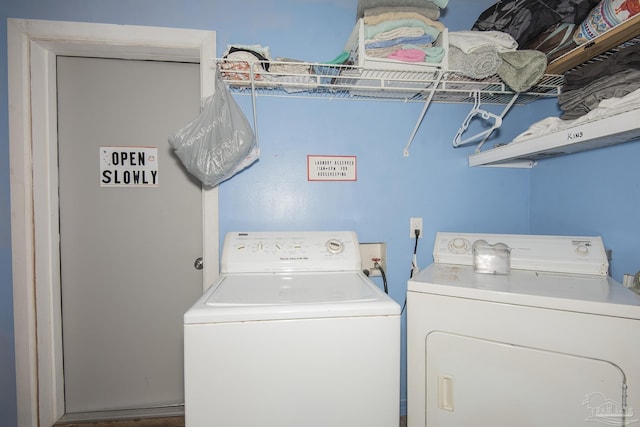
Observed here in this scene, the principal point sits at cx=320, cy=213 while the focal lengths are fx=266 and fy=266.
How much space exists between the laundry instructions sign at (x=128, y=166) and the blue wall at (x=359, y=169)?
410 millimetres

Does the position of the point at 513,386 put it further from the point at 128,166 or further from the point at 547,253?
the point at 128,166

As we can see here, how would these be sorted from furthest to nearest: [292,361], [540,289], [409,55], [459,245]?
[459,245] → [409,55] → [540,289] → [292,361]

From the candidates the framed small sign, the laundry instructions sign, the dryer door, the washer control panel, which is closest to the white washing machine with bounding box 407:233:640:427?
the dryer door

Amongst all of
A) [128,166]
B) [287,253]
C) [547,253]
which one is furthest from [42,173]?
[547,253]

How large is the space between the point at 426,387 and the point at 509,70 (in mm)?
1443

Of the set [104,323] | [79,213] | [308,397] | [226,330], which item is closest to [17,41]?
[79,213]

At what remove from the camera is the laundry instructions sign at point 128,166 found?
5.24ft

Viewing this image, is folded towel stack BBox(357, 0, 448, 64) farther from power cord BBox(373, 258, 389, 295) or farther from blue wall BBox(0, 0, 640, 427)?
power cord BBox(373, 258, 389, 295)

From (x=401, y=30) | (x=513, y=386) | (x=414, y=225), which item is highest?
(x=401, y=30)

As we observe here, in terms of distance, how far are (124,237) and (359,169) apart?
1477mm

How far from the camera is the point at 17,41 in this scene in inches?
53.4

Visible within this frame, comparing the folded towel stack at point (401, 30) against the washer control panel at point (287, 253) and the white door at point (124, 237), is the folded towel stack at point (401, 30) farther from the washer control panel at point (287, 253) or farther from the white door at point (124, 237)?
the white door at point (124, 237)

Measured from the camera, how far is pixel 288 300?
0.92 metres

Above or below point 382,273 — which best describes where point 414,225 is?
above
